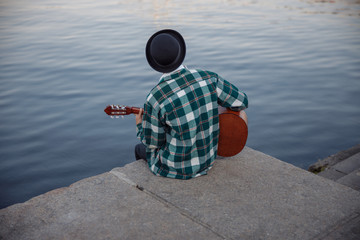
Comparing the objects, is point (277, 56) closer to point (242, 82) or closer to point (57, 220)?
point (242, 82)

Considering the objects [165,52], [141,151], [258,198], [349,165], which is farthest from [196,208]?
[349,165]

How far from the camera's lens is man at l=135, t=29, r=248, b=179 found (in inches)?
104

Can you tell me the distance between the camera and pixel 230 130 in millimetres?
3004

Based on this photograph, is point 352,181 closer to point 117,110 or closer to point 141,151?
point 141,151

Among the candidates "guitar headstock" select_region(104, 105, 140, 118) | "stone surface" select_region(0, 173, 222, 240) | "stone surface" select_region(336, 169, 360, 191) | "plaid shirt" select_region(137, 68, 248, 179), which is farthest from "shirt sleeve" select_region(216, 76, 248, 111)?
"stone surface" select_region(336, 169, 360, 191)

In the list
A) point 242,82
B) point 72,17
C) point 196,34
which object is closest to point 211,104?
point 242,82

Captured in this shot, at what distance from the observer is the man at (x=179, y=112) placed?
2631 mm

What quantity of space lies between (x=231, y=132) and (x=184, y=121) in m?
0.52

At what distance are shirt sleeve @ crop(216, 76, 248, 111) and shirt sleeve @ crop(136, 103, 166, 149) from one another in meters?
0.53

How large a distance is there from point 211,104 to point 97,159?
3035mm

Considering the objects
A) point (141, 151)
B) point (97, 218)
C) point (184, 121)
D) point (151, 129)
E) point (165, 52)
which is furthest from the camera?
point (141, 151)

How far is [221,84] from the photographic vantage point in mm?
2824

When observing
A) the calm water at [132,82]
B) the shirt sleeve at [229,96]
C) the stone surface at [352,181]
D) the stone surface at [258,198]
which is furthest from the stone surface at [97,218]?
the calm water at [132,82]

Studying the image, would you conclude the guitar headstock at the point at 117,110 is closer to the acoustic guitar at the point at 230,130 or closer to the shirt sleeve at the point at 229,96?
the acoustic guitar at the point at 230,130
